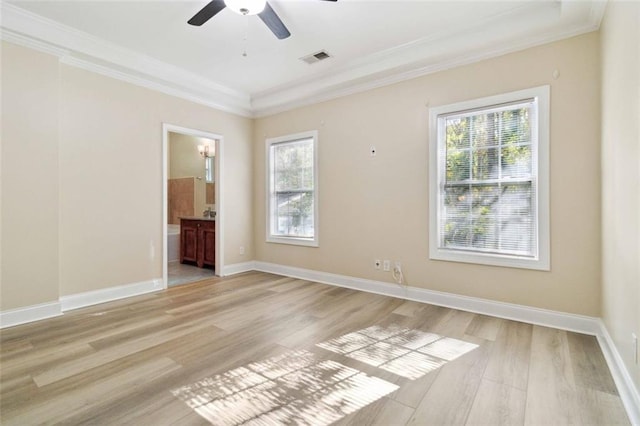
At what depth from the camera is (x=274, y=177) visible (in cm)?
525

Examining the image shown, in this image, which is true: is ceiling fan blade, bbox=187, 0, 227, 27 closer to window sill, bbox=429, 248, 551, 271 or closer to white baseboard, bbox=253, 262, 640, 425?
window sill, bbox=429, 248, 551, 271

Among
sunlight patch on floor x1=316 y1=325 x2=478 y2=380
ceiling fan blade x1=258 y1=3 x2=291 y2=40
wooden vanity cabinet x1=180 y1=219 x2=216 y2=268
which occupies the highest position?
ceiling fan blade x1=258 y1=3 x2=291 y2=40

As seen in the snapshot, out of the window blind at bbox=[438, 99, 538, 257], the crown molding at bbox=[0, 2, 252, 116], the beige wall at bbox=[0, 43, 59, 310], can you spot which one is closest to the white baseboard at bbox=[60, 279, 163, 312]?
the beige wall at bbox=[0, 43, 59, 310]

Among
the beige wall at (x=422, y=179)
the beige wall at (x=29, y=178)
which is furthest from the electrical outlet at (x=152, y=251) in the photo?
the beige wall at (x=422, y=179)

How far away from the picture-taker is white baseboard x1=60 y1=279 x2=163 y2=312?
3.36 meters

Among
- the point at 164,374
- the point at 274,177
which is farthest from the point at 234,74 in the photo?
the point at 164,374

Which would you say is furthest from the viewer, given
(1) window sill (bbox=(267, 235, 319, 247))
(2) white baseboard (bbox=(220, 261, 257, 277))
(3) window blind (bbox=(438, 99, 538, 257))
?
(2) white baseboard (bbox=(220, 261, 257, 277))

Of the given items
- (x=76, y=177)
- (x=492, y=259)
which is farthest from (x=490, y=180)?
(x=76, y=177)

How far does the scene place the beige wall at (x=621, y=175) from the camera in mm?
1654

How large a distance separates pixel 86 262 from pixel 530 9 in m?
5.24

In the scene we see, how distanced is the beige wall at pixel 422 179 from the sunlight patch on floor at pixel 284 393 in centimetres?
192

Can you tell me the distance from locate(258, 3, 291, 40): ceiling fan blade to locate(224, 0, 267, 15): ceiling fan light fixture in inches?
1.4

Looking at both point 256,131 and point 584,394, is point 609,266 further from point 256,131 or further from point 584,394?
point 256,131

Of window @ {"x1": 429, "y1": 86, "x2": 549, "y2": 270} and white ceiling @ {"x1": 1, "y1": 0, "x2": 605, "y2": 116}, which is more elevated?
white ceiling @ {"x1": 1, "y1": 0, "x2": 605, "y2": 116}
